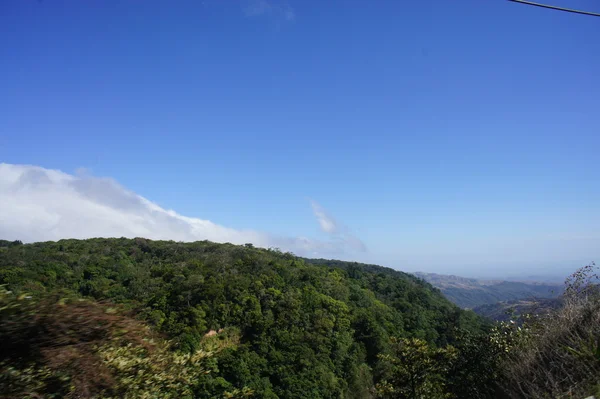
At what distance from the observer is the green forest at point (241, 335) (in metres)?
4.51

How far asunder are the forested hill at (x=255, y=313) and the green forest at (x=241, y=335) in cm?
20

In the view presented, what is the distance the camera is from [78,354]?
457 cm

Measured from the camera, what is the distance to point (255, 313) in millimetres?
41656

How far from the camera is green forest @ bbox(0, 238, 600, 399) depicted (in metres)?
4.51

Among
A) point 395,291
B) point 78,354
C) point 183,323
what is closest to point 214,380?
A: point 183,323

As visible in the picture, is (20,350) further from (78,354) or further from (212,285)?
(212,285)

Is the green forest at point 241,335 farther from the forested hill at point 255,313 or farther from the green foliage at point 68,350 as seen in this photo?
the forested hill at point 255,313

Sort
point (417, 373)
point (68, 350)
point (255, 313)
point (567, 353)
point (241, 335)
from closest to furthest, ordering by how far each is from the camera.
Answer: point (68, 350) → point (567, 353) → point (417, 373) → point (241, 335) → point (255, 313)

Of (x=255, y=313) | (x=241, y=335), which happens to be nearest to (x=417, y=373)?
(x=255, y=313)

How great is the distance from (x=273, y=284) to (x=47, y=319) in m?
46.3

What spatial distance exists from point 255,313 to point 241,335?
3009mm

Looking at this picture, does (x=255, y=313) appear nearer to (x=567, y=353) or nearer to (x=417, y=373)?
(x=417, y=373)

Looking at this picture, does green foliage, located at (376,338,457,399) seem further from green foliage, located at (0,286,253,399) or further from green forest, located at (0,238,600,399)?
green foliage, located at (0,286,253,399)

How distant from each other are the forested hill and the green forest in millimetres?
199
